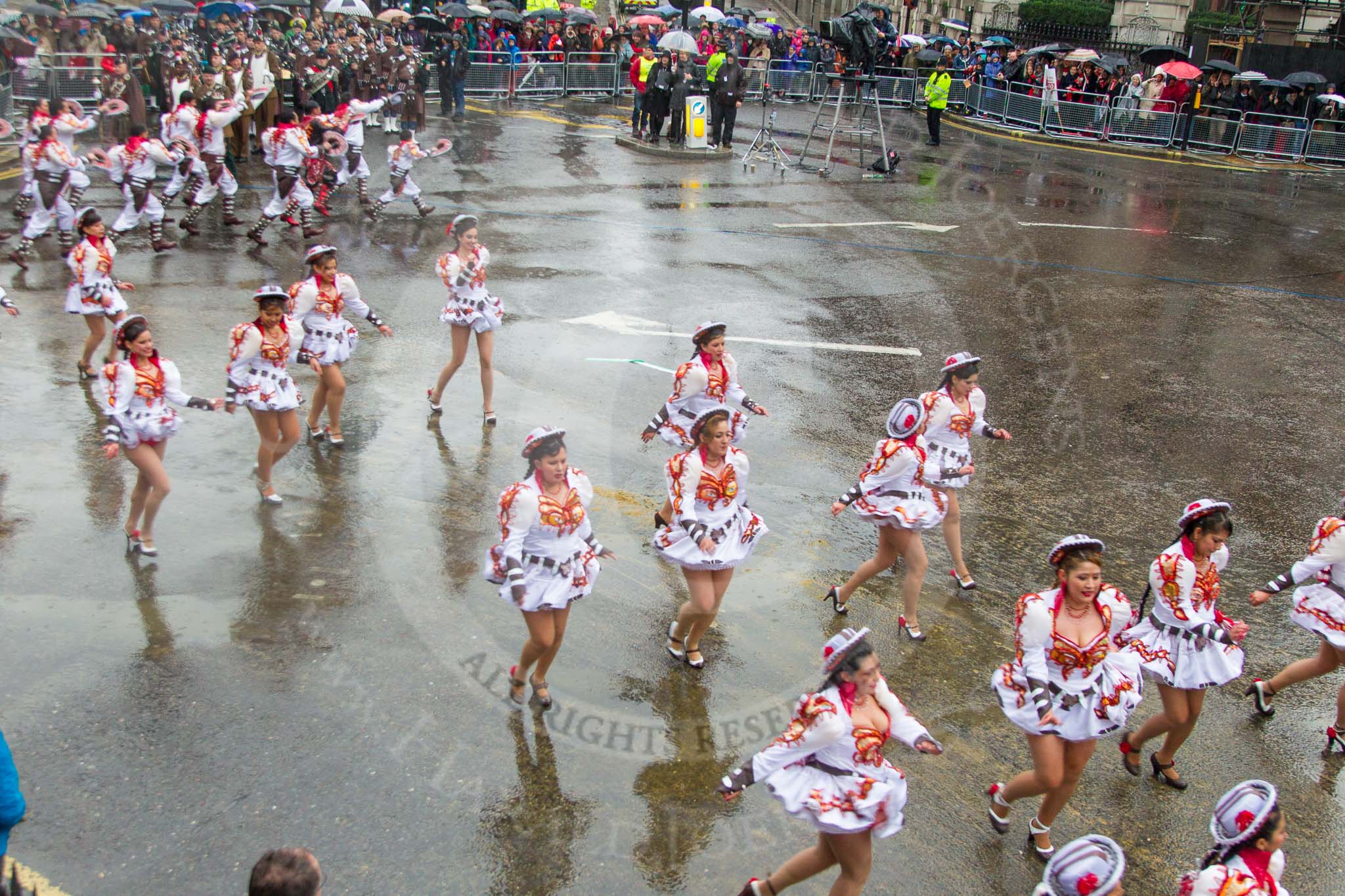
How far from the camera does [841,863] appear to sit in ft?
16.1

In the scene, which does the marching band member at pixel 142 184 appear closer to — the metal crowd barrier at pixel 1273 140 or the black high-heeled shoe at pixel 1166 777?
the black high-heeled shoe at pixel 1166 777

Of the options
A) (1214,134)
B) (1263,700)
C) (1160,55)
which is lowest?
(1263,700)

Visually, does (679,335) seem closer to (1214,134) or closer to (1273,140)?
(1214,134)

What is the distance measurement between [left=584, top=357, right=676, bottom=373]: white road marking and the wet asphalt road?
0.11m

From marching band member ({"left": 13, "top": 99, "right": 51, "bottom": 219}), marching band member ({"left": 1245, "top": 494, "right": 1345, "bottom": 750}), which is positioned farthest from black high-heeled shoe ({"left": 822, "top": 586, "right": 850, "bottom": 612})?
marching band member ({"left": 13, "top": 99, "right": 51, "bottom": 219})

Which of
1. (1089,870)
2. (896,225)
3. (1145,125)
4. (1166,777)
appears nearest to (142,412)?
(1089,870)

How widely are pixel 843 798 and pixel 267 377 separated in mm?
5780

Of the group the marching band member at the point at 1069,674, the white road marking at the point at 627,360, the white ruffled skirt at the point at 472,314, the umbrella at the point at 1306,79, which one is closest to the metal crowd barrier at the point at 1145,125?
the umbrella at the point at 1306,79

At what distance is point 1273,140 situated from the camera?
3130cm

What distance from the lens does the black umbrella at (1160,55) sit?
31453 millimetres

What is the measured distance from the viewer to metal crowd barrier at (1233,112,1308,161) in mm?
31062

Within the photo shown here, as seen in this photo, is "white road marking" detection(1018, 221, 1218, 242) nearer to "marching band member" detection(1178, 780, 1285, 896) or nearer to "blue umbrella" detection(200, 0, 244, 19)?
"marching band member" detection(1178, 780, 1285, 896)

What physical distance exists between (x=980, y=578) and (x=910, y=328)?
254 inches

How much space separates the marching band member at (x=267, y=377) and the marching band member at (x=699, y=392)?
2.82 metres
